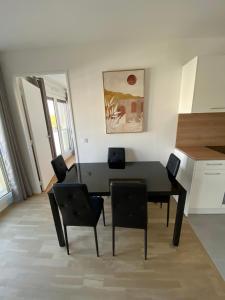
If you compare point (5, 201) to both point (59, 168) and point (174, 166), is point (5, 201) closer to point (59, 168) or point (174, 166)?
point (59, 168)

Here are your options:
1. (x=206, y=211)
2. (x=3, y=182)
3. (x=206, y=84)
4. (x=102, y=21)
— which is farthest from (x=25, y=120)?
(x=206, y=211)

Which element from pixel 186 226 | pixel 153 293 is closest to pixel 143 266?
pixel 153 293

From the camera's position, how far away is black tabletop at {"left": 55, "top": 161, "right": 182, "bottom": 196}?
149 centimetres

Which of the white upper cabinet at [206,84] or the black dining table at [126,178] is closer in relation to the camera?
the black dining table at [126,178]

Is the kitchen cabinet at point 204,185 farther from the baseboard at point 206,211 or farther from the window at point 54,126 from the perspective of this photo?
the window at point 54,126

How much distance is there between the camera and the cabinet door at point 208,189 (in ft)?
6.32

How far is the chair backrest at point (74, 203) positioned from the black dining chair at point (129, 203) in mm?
262

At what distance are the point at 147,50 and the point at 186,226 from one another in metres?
2.69

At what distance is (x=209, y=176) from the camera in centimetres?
193

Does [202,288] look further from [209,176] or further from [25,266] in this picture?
[25,266]

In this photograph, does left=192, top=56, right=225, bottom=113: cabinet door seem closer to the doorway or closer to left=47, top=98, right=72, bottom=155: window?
the doorway

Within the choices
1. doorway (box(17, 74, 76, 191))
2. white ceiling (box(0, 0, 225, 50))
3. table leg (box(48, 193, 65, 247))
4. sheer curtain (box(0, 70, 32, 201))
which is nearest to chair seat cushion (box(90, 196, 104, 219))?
table leg (box(48, 193, 65, 247))

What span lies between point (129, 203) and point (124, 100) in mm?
1672

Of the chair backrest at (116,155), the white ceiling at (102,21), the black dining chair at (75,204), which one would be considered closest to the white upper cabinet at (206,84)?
the white ceiling at (102,21)
